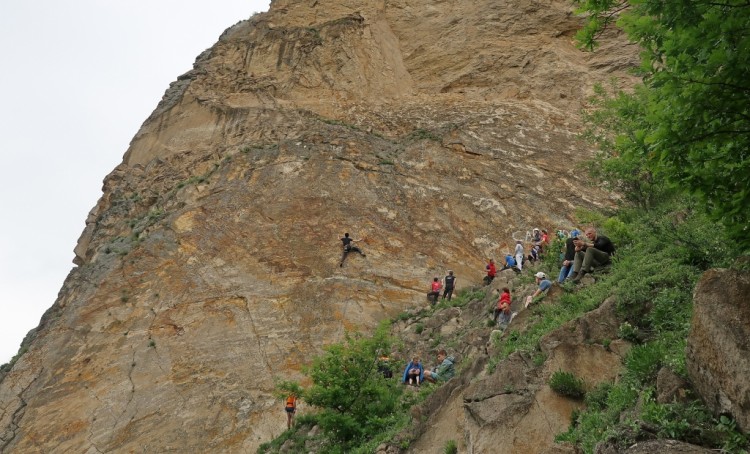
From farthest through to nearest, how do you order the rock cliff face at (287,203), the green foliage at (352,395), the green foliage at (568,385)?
the rock cliff face at (287,203) → the green foliage at (352,395) → the green foliage at (568,385)

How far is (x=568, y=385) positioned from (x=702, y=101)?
173 inches

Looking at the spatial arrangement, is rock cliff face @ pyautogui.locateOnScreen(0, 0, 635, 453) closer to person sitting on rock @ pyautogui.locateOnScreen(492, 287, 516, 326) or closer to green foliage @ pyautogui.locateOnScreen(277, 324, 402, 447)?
green foliage @ pyautogui.locateOnScreen(277, 324, 402, 447)

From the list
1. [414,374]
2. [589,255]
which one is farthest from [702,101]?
[414,374]

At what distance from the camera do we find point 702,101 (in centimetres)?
674

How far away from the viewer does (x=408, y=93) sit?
3416cm

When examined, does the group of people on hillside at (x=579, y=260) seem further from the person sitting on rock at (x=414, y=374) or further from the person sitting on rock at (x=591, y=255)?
the person sitting on rock at (x=414, y=374)

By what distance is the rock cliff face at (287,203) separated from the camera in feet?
67.8

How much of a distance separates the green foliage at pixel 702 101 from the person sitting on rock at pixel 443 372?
27.6 ft

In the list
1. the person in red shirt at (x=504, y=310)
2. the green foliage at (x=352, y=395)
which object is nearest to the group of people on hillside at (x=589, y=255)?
the person in red shirt at (x=504, y=310)

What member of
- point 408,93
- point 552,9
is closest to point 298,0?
point 408,93

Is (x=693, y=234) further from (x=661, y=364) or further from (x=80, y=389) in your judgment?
(x=80, y=389)

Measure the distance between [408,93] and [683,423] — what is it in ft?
93.2

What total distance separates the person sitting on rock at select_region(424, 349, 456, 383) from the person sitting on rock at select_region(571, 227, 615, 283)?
3.45m

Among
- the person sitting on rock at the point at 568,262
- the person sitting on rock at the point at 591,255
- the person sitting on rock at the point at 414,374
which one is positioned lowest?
the person sitting on rock at the point at 414,374
